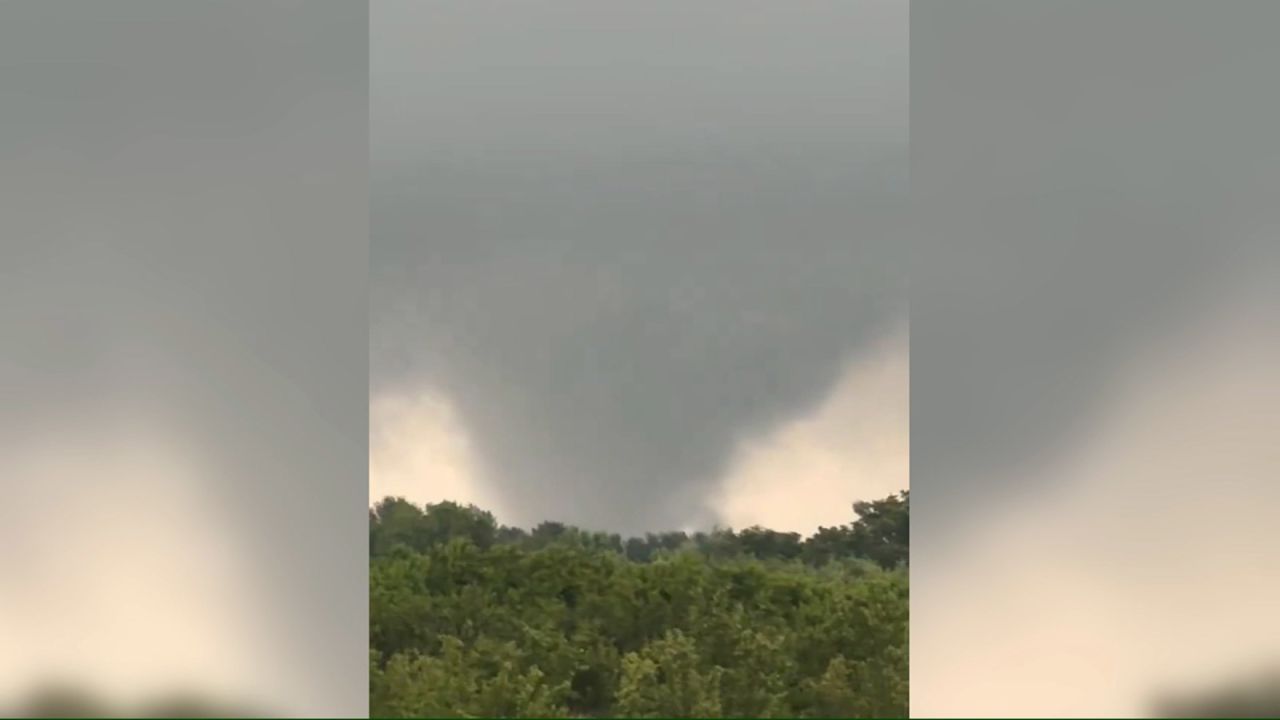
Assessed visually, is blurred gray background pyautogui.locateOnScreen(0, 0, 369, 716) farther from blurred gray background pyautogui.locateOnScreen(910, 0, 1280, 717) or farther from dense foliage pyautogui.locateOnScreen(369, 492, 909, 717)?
blurred gray background pyautogui.locateOnScreen(910, 0, 1280, 717)

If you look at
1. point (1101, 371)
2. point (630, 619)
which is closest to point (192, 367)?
point (630, 619)

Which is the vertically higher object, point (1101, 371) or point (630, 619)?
point (1101, 371)

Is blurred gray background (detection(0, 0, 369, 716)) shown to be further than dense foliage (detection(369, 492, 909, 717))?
No

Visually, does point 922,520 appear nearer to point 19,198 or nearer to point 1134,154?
point 1134,154

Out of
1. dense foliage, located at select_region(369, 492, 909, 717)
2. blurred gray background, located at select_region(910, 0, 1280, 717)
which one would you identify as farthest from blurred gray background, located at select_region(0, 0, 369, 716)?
blurred gray background, located at select_region(910, 0, 1280, 717)

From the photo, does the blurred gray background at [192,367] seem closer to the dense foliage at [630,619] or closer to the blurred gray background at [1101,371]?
the dense foliage at [630,619]

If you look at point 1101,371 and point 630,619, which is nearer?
point 1101,371

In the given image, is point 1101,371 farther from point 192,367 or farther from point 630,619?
point 192,367

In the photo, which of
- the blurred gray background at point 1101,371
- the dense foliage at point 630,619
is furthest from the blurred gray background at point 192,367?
the blurred gray background at point 1101,371
